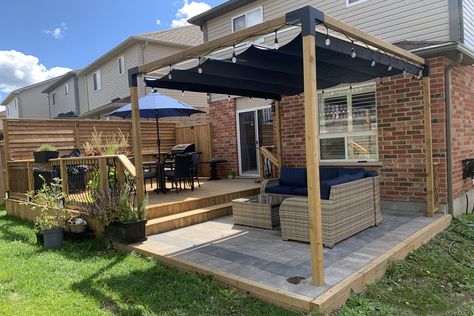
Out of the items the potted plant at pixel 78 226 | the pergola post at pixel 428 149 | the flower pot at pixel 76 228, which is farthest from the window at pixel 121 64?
the pergola post at pixel 428 149

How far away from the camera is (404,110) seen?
270 inches

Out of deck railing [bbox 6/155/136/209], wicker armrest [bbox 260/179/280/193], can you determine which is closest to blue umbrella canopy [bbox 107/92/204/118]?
deck railing [bbox 6/155/136/209]

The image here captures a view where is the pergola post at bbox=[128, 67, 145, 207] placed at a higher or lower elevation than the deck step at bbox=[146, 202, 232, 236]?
higher

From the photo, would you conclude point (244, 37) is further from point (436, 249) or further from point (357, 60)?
point (436, 249)

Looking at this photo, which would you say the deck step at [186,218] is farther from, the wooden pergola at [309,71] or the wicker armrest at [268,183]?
the wicker armrest at [268,183]

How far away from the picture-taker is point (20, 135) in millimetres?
9578

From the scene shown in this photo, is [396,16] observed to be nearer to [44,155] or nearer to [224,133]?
[224,133]

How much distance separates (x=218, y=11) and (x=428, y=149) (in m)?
7.45

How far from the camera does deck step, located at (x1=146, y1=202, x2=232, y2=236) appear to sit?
5.97 meters

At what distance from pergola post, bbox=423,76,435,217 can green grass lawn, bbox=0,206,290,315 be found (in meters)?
4.13

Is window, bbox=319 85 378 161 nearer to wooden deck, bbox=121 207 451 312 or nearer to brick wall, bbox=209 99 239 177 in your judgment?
wooden deck, bbox=121 207 451 312

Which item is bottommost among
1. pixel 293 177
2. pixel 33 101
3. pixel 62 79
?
pixel 293 177

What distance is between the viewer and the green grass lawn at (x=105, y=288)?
3.56 meters

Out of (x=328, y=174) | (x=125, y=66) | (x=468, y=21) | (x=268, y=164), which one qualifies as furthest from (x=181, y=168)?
(x=125, y=66)
